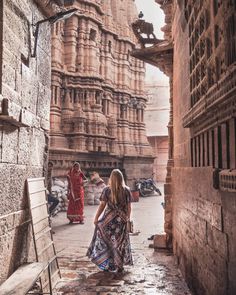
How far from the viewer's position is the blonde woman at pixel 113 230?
4652 millimetres

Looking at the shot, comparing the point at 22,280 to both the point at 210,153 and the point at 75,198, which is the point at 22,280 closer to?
the point at 210,153

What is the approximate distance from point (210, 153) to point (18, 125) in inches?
80.5

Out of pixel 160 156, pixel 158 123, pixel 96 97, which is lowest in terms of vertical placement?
pixel 160 156

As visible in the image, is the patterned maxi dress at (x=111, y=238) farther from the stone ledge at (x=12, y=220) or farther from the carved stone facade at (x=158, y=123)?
the carved stone facade at (x=158, y=123)

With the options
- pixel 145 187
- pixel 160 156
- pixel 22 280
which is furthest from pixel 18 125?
pixel 160 156

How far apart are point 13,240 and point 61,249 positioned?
9.19 feet

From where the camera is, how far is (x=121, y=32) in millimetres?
18672

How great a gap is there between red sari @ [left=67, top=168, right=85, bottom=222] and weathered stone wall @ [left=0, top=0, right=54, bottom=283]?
4.64 metres

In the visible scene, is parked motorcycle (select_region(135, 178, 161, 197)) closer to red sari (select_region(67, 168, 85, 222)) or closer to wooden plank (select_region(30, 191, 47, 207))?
red sari (select_region(67, 168, 85, 222))

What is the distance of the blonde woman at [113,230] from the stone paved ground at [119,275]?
0.63ft

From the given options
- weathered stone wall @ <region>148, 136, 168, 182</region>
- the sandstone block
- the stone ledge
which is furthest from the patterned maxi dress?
weathered stone wall @ <region>148, 136, 168, 182</region>

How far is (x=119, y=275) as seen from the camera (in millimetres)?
4543

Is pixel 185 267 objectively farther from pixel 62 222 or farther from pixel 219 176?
pixel 62 222

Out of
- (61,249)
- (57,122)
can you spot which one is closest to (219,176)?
(61,249)
